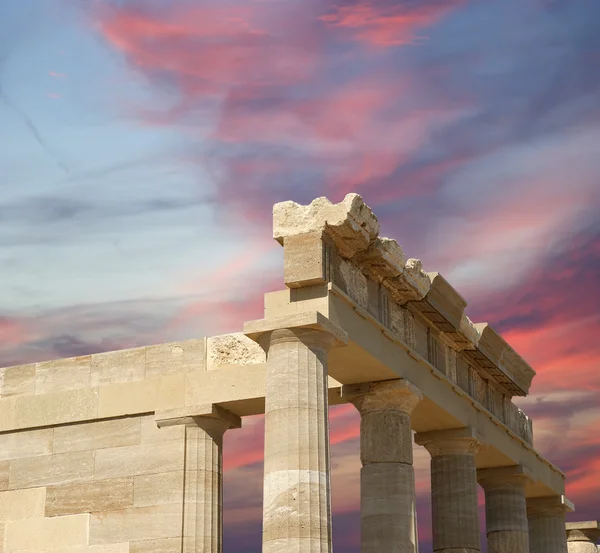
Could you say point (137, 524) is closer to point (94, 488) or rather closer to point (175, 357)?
point (94, 488)

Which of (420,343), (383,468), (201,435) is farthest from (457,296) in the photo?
(201,435)

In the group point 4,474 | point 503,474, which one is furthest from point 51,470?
point 503,474

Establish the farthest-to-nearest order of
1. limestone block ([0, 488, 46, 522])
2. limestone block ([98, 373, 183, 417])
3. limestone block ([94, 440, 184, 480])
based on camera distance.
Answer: limestone block ([0, 488, 46, 522]), limestone block ([98, 373, 183, 417]), limestone block ([94, 440, 184, 480])

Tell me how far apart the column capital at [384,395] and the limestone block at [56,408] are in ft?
Result: 19.9

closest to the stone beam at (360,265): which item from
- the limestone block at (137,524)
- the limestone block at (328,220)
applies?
the limestone block at (328,220)

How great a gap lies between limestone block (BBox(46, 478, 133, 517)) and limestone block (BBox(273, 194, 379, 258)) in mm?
7385

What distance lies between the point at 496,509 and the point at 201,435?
1130 cm

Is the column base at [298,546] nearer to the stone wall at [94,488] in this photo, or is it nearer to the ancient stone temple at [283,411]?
the ancient stone temple at [283,411]

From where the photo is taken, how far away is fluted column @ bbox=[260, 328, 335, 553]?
21.8m

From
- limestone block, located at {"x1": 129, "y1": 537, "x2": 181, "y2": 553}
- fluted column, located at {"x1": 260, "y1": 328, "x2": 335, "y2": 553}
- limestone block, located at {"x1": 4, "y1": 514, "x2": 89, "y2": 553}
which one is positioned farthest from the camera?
limestone block, located at {"x1": 4, "y1": 514, "x2": 89, "y2": 553}

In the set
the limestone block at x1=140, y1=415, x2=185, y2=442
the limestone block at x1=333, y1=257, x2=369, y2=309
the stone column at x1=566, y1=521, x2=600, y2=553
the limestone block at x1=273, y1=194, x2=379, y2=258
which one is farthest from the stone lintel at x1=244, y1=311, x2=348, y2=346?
the stone column at x1=566, y1=521, x2=600, y2=553

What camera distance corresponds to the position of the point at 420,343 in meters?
28.3

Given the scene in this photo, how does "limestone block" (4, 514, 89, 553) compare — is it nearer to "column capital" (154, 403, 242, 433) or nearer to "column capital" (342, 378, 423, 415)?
"column capital" (154, 403, 242, 433)

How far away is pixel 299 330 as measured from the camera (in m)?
A: 22.9
